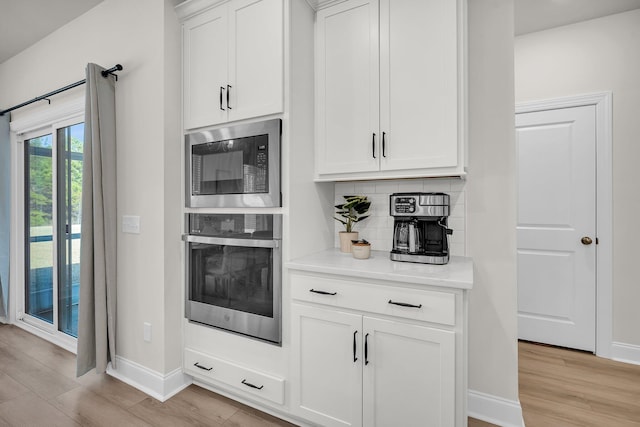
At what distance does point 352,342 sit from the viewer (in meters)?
1.58

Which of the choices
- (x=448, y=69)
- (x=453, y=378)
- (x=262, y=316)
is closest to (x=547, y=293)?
(x=453, y=378)

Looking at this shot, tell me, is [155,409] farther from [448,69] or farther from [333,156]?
[448,69]

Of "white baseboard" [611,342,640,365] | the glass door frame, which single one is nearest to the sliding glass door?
the glass door frame

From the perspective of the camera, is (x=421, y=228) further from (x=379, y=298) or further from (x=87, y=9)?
(x=87, y=9)

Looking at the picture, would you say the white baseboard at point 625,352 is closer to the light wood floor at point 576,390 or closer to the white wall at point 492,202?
A: the light wood floor at point 576,390

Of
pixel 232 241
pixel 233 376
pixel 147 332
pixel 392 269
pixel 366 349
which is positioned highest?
pixel 232 241

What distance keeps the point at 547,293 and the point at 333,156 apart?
233cm

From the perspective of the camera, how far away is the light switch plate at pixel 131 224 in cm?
221

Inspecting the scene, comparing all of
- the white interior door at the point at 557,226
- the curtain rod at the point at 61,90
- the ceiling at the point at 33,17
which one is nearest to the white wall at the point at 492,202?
the white interior door at the point at 557,226

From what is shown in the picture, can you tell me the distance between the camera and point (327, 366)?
1643mm

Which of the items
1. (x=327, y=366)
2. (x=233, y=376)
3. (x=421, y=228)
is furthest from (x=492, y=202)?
(x=233, y=376)

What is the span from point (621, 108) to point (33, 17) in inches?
187

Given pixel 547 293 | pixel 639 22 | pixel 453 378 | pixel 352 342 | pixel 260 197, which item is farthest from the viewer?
pixel 547 293

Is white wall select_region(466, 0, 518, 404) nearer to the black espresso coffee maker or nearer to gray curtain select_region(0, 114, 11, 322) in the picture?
the black espresso coffee maker
